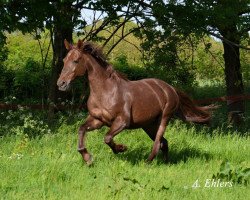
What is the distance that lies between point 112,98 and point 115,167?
3.21ft

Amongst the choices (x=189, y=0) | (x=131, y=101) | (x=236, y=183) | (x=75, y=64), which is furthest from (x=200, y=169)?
(x=189, y=0)

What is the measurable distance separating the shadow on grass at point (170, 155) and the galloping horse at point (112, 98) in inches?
11.9

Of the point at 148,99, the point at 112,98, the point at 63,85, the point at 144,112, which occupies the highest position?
the point at 63,85

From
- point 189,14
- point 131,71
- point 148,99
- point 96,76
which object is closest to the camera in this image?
point 96,76

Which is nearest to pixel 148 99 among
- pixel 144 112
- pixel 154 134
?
pixel 144 112

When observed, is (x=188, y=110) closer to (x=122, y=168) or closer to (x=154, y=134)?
(x=154, y=134)

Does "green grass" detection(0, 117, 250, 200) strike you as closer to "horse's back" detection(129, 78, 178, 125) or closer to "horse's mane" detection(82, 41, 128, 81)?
"horse's back" detection(129, 78, 178, 125)

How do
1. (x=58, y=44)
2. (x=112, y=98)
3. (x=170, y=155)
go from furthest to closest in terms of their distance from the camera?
1. (x=58, y=44)
2. (x=170, y=155)
3. (x=112, y=98)

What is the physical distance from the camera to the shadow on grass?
7594 millimetres

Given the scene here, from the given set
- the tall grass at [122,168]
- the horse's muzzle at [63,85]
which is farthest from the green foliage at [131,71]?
the horse's muzzle at [63,85]

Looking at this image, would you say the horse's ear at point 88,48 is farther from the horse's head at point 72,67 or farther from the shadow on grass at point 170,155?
the shadow on grass at point 170,155

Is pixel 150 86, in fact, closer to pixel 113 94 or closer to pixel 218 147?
pixel 113 94

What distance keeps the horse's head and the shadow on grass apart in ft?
4.90

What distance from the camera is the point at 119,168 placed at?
667 centimetres
